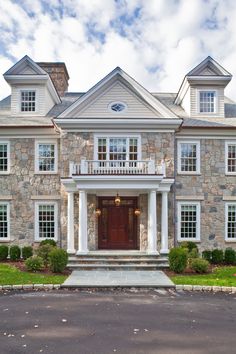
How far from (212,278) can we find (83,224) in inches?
250

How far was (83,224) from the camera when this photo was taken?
15.9m

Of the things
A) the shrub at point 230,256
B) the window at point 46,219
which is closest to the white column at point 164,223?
the shrub at point 230,256

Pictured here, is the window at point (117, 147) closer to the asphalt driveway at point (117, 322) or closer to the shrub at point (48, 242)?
the shrub at point (48, 242)

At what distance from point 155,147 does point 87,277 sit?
7426 mm

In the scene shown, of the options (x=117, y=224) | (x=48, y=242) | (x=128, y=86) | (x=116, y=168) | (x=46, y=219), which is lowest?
(x=48, y=242)

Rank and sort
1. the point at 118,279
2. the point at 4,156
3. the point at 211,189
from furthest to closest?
the point at 4,156 → the point at 211,189 → the point at 118,279

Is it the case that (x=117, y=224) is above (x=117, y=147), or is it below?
below

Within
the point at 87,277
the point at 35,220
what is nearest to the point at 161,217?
the point at 87,277

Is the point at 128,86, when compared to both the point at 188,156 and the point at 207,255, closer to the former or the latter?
the point at 188,156

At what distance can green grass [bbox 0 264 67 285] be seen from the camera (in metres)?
12.0

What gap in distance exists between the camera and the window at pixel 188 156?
17.6 meters

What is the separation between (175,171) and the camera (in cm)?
1750

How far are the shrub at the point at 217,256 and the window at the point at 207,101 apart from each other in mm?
7759

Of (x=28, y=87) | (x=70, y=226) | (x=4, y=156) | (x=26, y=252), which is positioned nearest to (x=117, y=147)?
(x=70, y=226)
